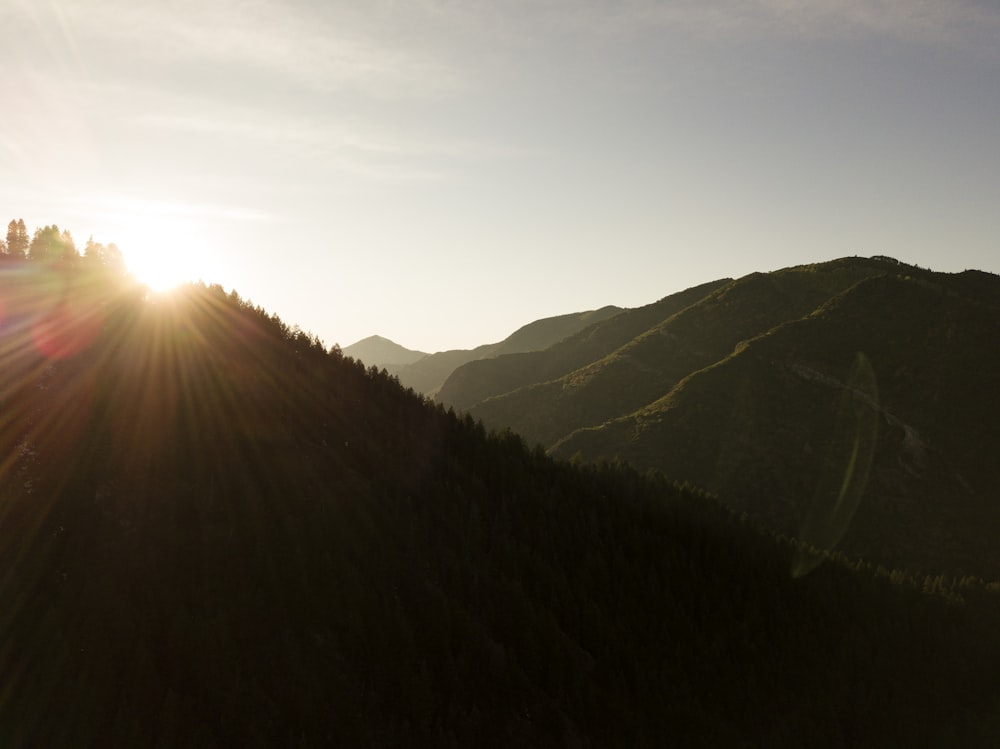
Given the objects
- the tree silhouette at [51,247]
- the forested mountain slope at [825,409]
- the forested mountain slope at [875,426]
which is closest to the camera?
the tree silhouette at [51,247]

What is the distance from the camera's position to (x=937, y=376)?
323 feet

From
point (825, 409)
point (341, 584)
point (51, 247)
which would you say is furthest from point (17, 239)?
point (825, 409)

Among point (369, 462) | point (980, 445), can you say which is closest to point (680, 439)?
point (980, 445)

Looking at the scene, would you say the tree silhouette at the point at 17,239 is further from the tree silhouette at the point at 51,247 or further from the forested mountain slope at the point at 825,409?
the forested mountain slope at the point at 825,409

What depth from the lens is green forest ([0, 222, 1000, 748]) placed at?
2369cm

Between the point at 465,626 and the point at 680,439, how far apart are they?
72734 mm

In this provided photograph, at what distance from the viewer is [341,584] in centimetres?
3048

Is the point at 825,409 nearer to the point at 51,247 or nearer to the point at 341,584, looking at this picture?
the point at 341,584

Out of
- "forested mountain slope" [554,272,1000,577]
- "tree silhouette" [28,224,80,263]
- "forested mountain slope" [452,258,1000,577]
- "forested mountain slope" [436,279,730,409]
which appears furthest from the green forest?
"forested mountain slope" [436,279,730,409]

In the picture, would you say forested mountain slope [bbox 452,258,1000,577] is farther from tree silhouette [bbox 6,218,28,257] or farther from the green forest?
tree silhouette [bbox 6,218,28,257]

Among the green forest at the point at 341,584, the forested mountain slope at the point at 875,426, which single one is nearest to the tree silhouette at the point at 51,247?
the green forest at the point at 341,584

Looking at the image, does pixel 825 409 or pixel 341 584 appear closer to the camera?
pixel 341 584

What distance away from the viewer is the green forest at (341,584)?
77.7ft

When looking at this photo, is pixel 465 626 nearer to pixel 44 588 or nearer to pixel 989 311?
pixel 44 588
